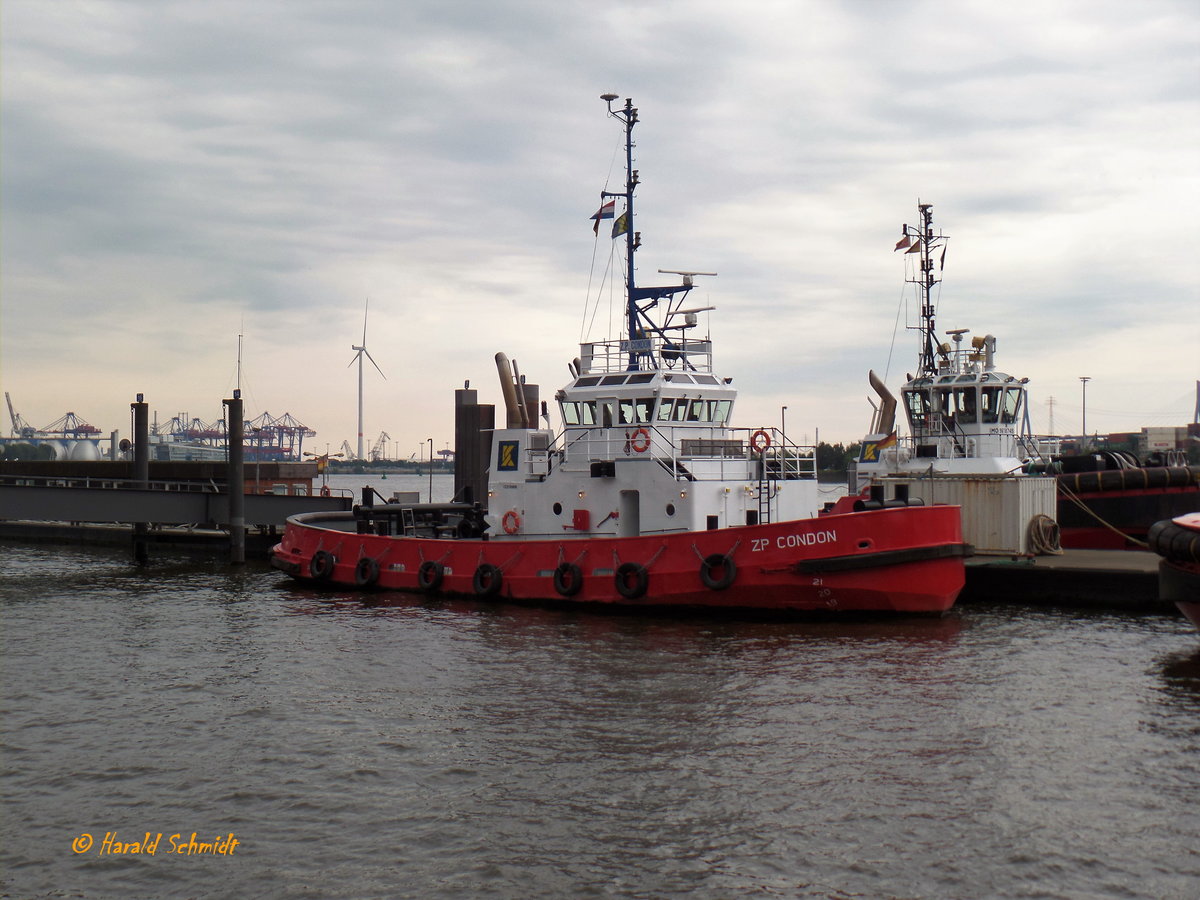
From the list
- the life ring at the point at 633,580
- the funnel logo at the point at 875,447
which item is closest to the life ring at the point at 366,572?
the life ring at the point at 633,580

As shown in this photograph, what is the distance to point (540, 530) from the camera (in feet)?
67.5

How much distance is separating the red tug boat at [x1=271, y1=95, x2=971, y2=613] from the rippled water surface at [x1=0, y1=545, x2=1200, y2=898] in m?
0.79

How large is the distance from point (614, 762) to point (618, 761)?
0.05m

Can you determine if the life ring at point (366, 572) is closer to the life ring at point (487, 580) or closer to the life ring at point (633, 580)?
the life ring at point (487, 580)

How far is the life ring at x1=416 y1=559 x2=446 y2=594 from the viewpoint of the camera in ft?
69.1

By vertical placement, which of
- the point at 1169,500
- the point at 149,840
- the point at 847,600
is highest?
the point at 1169,500

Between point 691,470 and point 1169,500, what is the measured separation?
12.2 metres

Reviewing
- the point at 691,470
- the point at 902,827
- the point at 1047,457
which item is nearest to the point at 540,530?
the point at 691,470

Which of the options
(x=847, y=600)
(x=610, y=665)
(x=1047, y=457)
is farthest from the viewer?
(x=1047, y=457)

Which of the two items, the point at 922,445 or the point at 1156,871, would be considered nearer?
the point at 1156,871

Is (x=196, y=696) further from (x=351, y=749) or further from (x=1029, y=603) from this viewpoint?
(x=1029, y=603)

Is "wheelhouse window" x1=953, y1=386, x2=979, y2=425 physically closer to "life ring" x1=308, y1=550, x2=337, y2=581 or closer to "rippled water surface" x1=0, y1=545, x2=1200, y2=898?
"rippled water surface" x1=0, y1=545, x2=1200, y2=898

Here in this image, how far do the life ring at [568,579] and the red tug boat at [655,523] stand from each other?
0.03m

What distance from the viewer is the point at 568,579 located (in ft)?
62.0
